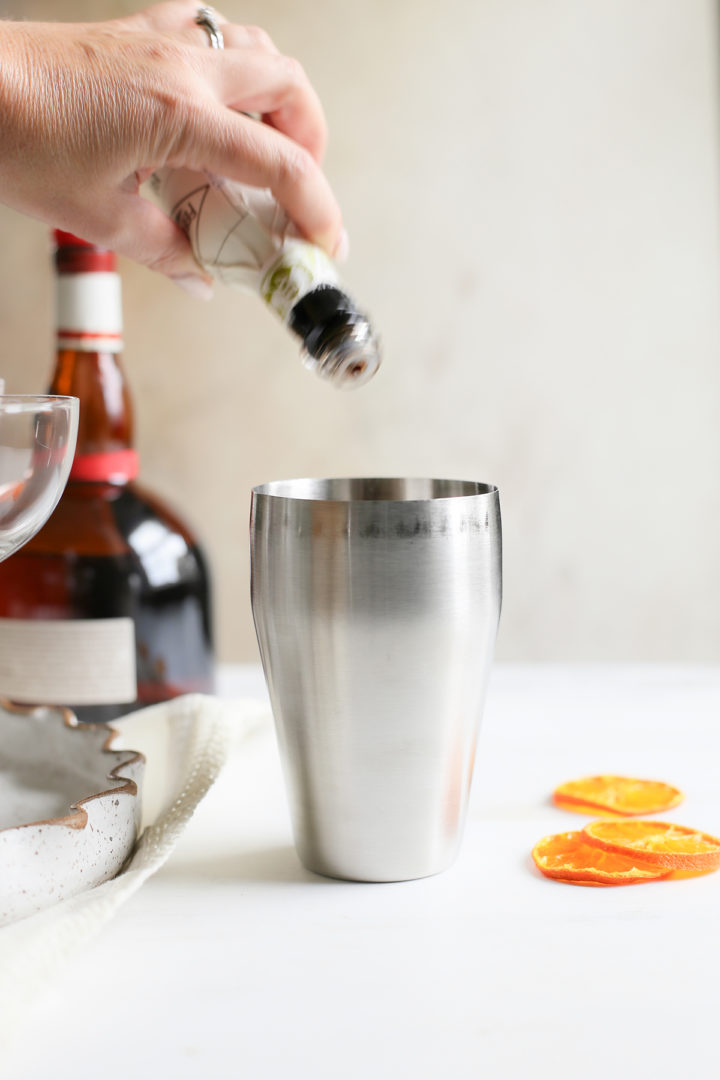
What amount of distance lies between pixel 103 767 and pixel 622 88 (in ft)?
3.81

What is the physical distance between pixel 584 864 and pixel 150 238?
0.41 metres

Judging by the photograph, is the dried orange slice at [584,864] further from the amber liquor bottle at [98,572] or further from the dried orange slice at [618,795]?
the amber liquor bottle at [98,572]

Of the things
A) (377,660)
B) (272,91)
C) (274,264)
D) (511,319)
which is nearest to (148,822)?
(377,660)

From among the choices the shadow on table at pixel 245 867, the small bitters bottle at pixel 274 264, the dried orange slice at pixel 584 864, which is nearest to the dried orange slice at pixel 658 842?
the dried orange slice at pixel 584 864

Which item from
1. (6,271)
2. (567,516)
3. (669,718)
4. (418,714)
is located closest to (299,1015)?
(418,714)

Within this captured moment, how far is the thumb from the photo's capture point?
0.56 meters

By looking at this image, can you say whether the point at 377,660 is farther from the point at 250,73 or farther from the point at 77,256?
the point at 77,256

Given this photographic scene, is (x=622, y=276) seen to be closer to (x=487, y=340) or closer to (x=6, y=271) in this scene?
(x=487, y=340)

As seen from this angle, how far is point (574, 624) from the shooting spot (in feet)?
4.76

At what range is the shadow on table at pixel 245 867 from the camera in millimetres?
473

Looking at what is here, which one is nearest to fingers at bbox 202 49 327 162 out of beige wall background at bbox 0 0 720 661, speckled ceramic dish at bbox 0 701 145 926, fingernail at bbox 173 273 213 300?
fingernail at bbox 173 273 213 300

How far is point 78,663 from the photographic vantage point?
0.76 metres

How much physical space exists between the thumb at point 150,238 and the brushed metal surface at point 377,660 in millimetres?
199

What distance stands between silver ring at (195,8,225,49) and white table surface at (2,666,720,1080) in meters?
0.44
